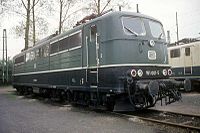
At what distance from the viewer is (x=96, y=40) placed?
1116 cm

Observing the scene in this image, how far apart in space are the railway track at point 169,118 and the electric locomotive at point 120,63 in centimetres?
35

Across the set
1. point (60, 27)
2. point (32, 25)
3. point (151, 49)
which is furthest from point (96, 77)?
point (32, 25)

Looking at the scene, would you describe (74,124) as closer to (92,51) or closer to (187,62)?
(92,51)

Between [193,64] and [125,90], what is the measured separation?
1263 cm

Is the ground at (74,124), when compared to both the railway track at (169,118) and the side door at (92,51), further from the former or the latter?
the side door at (92,51)

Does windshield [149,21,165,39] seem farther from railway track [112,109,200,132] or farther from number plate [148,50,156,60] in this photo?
railway track [112,109,200,132]

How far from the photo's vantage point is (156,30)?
1157 cm

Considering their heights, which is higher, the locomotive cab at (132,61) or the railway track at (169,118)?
the locomotive cab at (132,61)

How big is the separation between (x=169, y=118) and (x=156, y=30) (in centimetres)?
334

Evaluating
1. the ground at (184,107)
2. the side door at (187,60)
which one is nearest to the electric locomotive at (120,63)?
the ground at (184,107)

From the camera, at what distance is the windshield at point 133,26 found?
34.9 feet

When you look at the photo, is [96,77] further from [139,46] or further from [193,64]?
[193,64]

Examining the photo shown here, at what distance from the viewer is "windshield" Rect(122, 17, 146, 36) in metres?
10.6

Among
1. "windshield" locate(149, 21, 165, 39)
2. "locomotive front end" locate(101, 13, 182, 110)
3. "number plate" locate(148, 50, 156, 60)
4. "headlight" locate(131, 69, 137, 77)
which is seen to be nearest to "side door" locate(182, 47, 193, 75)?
"windshield" locate(149, 21, 165, 39)
